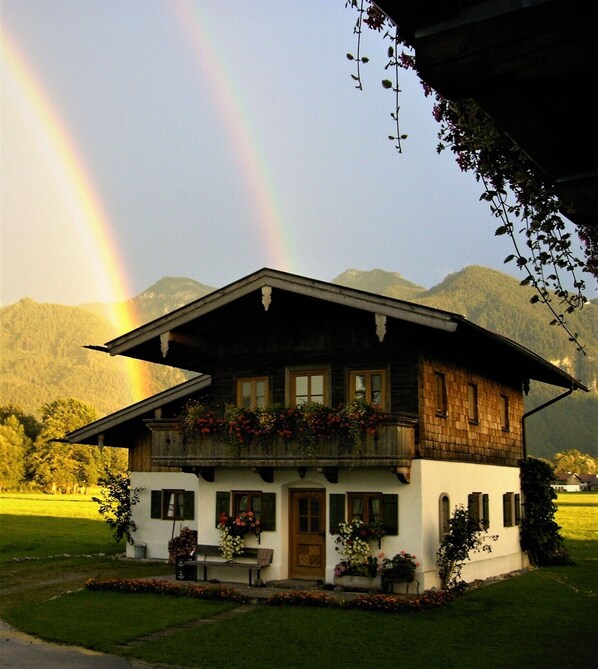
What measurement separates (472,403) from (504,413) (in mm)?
Result: 3576

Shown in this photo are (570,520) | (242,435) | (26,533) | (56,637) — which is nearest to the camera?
(56,637)

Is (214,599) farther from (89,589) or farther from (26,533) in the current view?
(26,533)

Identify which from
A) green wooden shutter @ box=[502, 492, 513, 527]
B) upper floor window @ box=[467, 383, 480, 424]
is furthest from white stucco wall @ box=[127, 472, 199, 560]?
green wooden shutter @ box=[502, 492, 513, 527]

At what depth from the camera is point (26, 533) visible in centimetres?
4284

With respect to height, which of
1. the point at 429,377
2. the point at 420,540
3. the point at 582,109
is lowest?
the point at 420,540

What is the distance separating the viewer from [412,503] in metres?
19.9

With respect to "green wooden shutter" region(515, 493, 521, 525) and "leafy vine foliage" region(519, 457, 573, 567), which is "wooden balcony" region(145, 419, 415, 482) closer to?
"green wooden shutter" region(515, 493, 521, 525)

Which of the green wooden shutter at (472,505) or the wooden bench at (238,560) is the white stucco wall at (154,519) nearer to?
the wooden bench at (238,560)

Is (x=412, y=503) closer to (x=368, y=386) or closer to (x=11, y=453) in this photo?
(x=368, y=386)

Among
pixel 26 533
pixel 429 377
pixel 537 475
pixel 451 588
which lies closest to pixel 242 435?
pixel 429 377

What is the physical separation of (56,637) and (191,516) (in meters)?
12.9

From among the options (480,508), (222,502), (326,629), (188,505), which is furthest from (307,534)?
(188,505)

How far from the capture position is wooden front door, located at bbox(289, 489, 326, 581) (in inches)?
844

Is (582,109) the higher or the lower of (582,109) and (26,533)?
the higher
